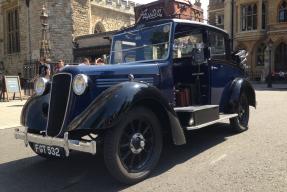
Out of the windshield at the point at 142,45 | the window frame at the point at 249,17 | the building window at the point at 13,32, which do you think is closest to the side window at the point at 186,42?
the windshield at the point at 142,45

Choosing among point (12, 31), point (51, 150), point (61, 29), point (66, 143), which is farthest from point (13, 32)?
point (66, 143)

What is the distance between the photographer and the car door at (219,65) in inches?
290

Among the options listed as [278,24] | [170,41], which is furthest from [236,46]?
[170,41]

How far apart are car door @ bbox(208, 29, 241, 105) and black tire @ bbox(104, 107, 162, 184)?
2357 millimetres

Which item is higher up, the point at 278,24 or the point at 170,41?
the point at 278,24

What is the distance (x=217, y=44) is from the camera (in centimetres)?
767

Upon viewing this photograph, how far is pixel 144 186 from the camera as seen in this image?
4.82 meters

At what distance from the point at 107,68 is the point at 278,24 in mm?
30827

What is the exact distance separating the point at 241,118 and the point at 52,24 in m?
20.8

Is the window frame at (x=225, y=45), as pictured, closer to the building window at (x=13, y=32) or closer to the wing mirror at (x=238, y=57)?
the wing mirror at (x=238, y=57)

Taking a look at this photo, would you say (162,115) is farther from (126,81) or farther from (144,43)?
(144,43)

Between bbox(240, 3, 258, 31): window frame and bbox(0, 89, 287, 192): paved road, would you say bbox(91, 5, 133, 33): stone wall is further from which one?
bbox(0, 89, 287, 192): paved road

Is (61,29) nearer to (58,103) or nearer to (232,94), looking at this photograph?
(232,94)

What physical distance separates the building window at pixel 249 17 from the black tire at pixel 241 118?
29269mm
